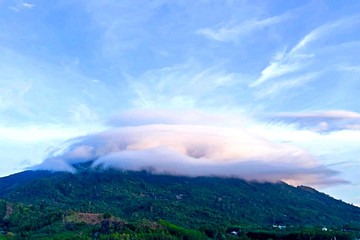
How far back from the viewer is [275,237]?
461ft

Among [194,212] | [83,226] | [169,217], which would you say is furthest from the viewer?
[194,212]

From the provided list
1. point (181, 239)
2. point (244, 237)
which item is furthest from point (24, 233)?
point (244, 237)

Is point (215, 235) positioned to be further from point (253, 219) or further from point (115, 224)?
point (253, 219)

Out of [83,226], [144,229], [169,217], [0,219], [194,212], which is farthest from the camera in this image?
[194,212]

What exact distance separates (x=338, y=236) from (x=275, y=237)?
20444 mm

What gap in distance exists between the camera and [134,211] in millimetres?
181500

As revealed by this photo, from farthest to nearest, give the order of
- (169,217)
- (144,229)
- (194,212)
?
1. (194,212)
2. (169,217)
3. (144,229)

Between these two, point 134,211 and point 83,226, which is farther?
point 134,211

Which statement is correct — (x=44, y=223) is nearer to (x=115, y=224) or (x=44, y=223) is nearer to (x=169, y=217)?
(x=115, y=224)

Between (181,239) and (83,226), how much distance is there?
34.4 m

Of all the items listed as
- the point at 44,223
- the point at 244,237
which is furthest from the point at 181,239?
the point at 44,223

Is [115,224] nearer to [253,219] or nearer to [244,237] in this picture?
[244,237]

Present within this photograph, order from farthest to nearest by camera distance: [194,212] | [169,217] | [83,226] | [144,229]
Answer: [194,212] < [169,217] < [83,226] < [144,229]

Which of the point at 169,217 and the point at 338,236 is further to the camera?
the point at 169,217
